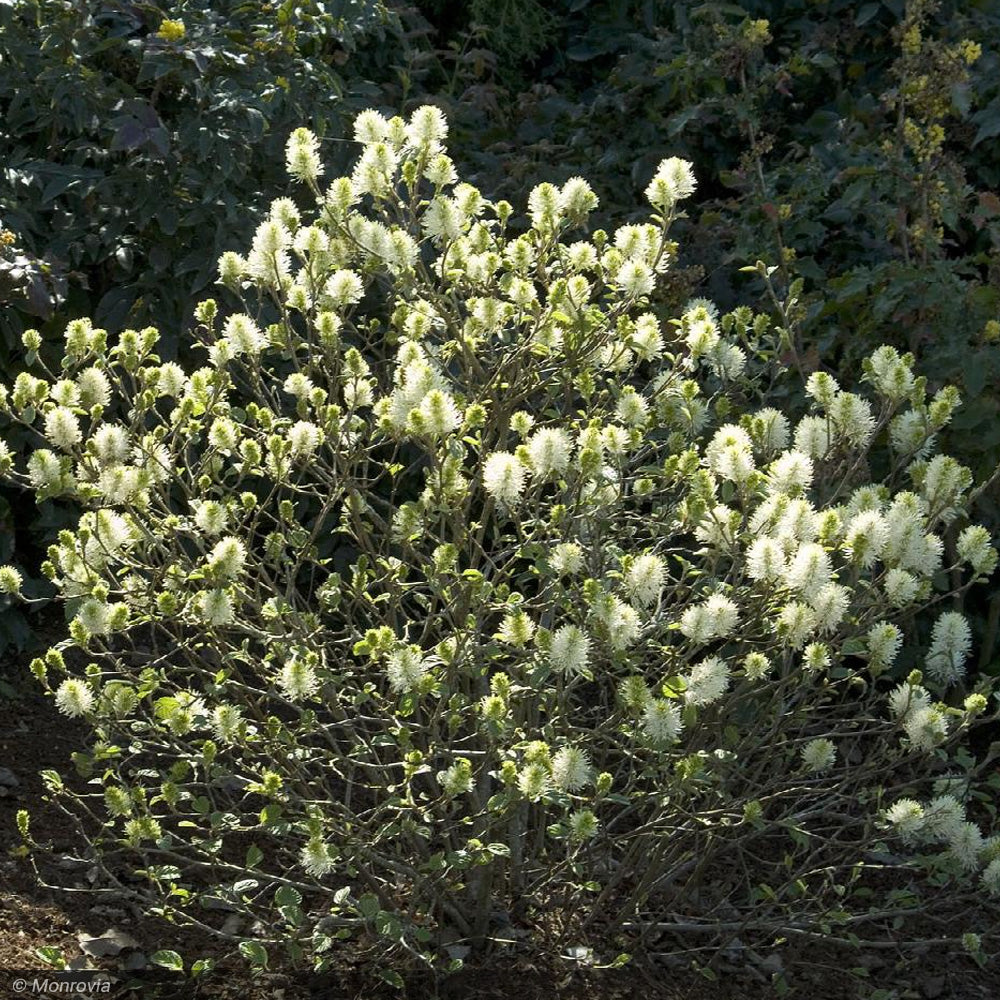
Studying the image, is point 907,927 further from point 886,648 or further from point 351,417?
point 351,417

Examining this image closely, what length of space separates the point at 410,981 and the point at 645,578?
0.95m

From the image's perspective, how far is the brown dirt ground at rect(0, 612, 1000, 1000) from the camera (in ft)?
8.86

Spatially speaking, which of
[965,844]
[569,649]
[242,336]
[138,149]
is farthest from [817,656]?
[138,149]

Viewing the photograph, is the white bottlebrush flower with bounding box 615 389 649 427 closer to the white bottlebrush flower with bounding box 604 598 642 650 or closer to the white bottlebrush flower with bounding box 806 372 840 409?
the white bottlebrush flower with bounding box 806 372 840 409

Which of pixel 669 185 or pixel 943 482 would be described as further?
pixel 669 185

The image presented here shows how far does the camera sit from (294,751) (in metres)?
2.41

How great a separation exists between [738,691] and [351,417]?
0.82 metres

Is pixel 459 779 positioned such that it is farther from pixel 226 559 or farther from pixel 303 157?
pixel 303 157

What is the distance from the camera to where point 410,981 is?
8.90ft

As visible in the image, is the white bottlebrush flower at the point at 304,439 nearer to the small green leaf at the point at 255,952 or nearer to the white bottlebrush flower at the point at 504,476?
the white bottlebrush flower at the point at 504,476

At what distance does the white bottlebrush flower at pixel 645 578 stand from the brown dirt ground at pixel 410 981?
827 millimetres

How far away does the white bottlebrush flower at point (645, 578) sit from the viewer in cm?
229

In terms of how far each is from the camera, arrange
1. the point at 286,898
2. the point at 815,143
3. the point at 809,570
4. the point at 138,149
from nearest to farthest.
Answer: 1. the point at 809,570
2. the point at 286,898
3. the point at 138,149
4. the point at 815,143

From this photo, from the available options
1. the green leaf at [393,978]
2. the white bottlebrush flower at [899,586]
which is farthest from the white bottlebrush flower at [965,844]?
the green leaf at [393,978]
